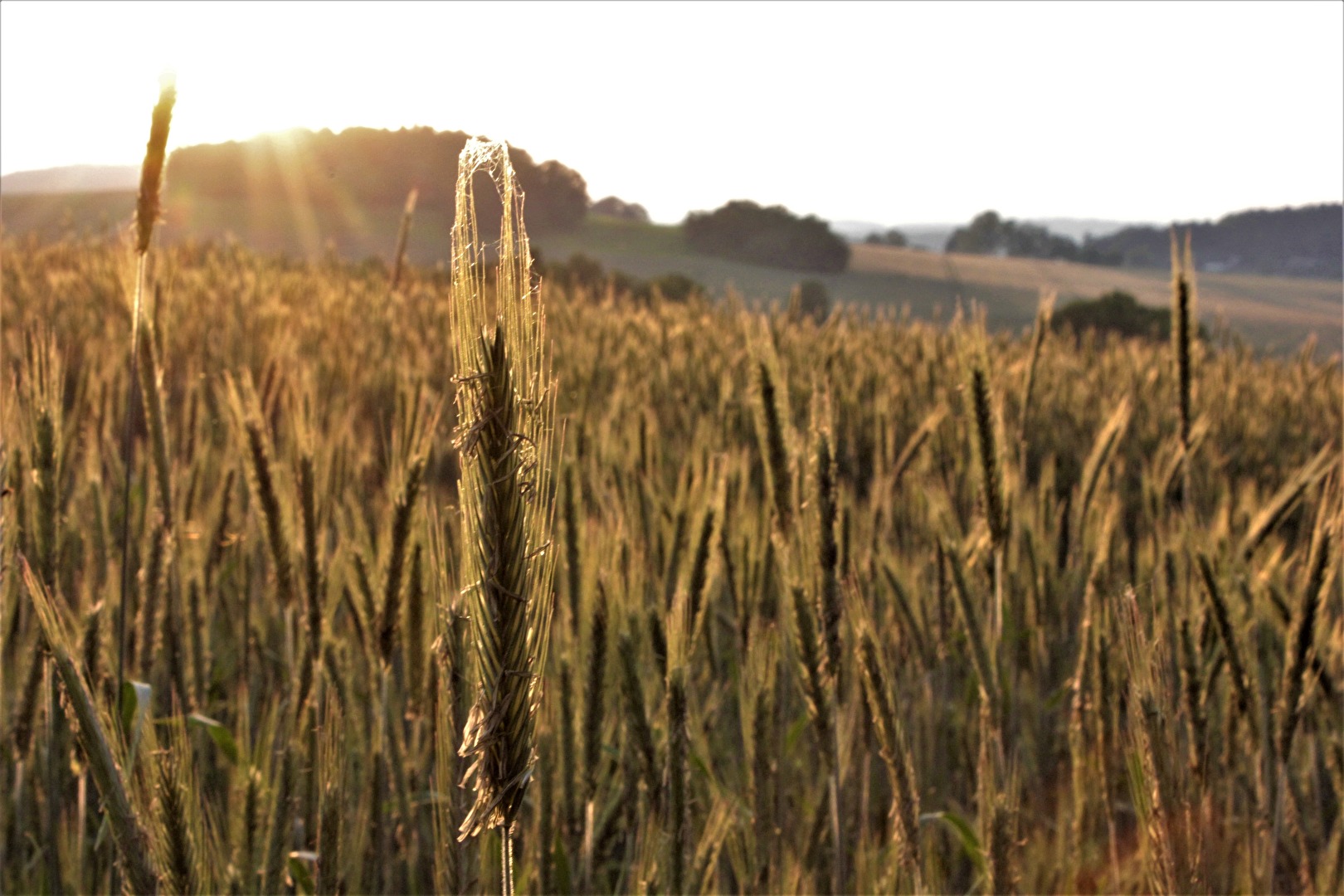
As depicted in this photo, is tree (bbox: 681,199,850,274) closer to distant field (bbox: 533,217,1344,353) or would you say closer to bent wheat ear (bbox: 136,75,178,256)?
distant field (bbox: 533,217,1344,353)

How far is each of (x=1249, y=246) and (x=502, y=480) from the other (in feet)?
239

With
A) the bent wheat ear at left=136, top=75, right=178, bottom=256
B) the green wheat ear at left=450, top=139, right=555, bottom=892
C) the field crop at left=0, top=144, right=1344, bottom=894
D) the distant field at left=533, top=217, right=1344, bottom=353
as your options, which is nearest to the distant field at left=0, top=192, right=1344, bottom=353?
the distant field at left=533, top=217, right=1344, bottom=353

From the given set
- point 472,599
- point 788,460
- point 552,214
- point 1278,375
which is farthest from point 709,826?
point 552,214

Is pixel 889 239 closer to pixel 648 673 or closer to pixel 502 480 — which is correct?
pixel 648 673

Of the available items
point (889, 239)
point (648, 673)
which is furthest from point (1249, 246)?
point (648, 673)

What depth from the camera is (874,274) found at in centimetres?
3428

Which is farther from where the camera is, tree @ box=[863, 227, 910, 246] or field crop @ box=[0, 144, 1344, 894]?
tree @ box=[863, 227, 910, 246]

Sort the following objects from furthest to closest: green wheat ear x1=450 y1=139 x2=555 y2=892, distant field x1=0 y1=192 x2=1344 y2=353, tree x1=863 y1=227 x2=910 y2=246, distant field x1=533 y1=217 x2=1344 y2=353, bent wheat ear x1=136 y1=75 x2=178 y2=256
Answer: tree x1=863 y1=227 x2=910 y2=246 → distant field x1=533 y1=217 x2=1344 y2=353 → distant field x1=0 y1=192 x2=1344 y2=353 → bent wheat ear x1=136 y1=75 x2=178 y2=256 → green wheat ear x1=450 y1=139 x2=555 y2=892

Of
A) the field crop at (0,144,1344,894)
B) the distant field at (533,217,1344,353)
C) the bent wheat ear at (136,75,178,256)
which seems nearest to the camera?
the field crop at (0,144,1344,894)

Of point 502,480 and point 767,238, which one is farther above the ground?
point 767,238

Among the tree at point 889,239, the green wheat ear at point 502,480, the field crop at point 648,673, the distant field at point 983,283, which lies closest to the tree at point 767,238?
the distant field at point 983,283

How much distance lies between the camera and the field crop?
91 cm

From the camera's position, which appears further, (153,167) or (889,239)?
(889,239)

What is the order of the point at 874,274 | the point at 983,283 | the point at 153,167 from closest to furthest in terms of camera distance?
the point at 153,167
the point at 983,283
the point at 874,274
